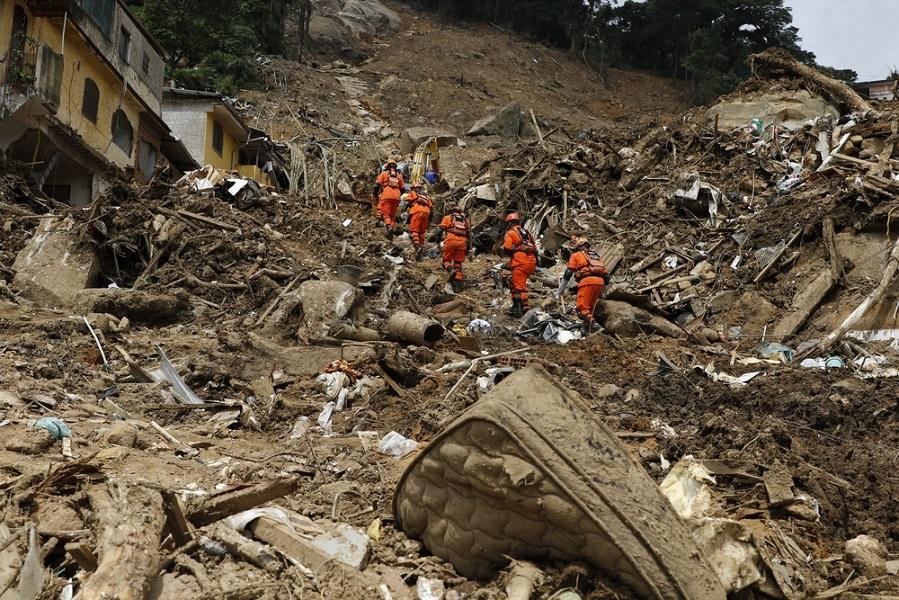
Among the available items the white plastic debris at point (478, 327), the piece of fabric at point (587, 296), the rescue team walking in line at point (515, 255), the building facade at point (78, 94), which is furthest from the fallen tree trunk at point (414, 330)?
the building facade at point (78, 94)

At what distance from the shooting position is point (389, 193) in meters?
15.4

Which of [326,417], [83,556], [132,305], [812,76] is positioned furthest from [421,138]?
[83,556]

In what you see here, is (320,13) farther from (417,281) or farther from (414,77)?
(417,281)

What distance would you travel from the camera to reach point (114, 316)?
9.17 metres

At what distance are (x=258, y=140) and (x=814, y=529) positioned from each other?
73.9ft

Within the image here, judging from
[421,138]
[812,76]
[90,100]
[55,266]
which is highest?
[812,76]

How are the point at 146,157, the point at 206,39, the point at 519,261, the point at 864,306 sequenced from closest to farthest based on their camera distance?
the point at 864,306 < the point at 519,261 < the point at 146,157 < the point at 206,39

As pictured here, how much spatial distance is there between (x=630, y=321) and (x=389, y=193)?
652 cm

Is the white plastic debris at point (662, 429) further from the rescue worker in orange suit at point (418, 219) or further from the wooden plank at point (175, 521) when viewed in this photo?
the rescue worker in orange suit at point (418, 219)

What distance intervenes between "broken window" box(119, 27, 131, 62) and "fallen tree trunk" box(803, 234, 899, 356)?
59.9ft

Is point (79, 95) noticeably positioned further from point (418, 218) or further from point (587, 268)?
point (587, 268)

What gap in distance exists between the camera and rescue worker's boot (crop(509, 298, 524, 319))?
1146 centimetres

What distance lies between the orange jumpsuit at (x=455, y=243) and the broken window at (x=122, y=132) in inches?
446

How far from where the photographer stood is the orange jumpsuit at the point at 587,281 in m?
10.5
